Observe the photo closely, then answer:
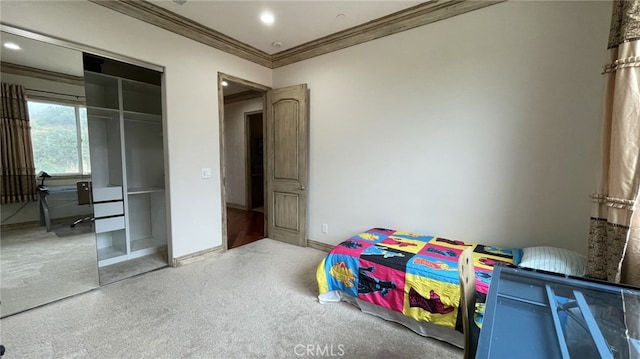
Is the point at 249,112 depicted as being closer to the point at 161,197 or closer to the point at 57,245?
the point at 161,197

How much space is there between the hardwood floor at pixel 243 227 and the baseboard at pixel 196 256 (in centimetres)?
29

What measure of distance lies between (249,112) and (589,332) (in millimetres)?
5907

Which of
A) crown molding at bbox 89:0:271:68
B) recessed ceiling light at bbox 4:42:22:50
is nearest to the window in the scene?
recessed ceiling light at bbox 4:42:22:50

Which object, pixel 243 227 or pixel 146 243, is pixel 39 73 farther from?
pixel 243 227

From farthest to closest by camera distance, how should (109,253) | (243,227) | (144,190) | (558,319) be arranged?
(243,227), (144,190), (109,253), (558,319)

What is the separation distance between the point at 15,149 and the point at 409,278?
3.41 metres

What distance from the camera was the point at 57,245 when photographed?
2.47 m

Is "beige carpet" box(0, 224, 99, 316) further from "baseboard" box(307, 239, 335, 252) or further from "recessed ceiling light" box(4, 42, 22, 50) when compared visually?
"baseboard" box(307, 239, 335, 252)

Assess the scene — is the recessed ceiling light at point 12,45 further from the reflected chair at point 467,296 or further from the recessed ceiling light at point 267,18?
the reflected chair at point 467,296

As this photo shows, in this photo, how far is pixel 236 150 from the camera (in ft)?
20.3

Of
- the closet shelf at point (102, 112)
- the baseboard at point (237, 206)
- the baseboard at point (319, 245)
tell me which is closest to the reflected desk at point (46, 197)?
the closet shelf at point (102, 112)

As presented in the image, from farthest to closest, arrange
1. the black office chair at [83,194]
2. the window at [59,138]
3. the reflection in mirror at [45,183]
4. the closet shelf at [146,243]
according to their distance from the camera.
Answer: the closet shelf at [146,243] → the black office chair at [83,194] → the window at [59,138] → the reflection in mirror at [45,183]

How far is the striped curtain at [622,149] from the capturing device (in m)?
1.32

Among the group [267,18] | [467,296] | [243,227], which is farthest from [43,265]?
[467,296]
